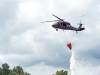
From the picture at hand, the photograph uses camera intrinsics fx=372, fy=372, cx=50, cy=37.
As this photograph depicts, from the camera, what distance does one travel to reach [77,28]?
154 meters

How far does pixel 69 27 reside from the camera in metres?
148

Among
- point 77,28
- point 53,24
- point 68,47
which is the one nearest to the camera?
point 68,47

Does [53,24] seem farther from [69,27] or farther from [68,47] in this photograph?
[68,47]

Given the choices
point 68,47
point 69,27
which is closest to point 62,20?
point 69,27

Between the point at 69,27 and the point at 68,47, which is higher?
the point at 69,27

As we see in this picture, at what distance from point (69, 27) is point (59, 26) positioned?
6.48 meters

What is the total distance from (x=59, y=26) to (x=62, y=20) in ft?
20.8

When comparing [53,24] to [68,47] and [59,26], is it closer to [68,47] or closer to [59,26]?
[59,26]

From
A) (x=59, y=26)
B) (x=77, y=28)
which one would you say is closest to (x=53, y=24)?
(x=59, y=26)

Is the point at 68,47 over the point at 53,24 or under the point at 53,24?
under

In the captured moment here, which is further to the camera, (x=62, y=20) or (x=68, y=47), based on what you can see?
(x=62, y=20)

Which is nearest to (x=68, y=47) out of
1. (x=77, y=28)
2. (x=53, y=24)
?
(x=53, y=24)

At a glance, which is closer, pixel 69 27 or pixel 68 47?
pixel 68 47

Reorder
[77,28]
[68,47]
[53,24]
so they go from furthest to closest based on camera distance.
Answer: [77,28] < [53,24] < [68,47]
